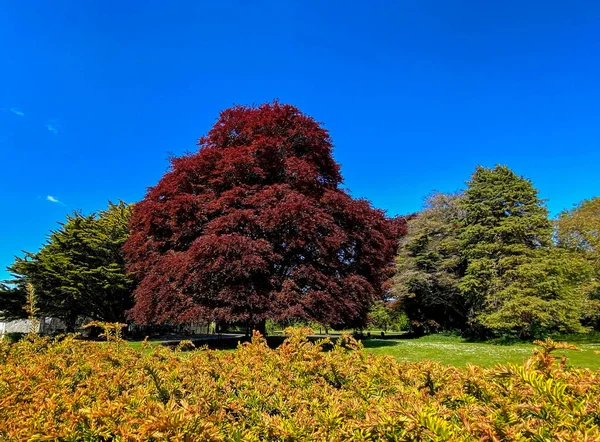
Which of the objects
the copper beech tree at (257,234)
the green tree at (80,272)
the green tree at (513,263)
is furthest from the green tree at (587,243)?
the green tree at (80,272)

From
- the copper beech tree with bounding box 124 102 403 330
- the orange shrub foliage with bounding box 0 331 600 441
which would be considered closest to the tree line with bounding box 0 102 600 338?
the copper beech tree with bounding box 124 102 403 330

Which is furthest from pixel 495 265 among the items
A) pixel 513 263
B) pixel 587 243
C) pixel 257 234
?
pixel 257 234

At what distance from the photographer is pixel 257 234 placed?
13898 mm

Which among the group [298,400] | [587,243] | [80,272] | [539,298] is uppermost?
[587,243]

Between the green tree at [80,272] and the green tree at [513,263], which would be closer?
the green tree at [513,263]

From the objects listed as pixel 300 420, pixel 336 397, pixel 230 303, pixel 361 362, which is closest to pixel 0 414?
pixel 300 420

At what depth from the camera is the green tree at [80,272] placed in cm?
2128

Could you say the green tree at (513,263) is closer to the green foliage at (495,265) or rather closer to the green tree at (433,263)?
the green foliage at (495,265)

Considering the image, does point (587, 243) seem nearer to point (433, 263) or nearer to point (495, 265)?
point (495, 265)

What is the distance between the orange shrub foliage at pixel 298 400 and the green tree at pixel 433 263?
22.4m

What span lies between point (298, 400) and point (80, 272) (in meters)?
23.1

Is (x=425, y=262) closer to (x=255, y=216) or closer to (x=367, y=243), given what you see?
(x=367, y=243)

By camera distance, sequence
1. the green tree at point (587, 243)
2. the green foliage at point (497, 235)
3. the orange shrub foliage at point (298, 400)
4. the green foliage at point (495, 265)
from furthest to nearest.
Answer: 1. the green tree at point (587, 243)
2. the green foliage at point (497, 235)
3. the green foliage at point (495, 265)
4. the orange shrub foliage at point (298, 400)

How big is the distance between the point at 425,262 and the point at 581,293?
8797 mm
